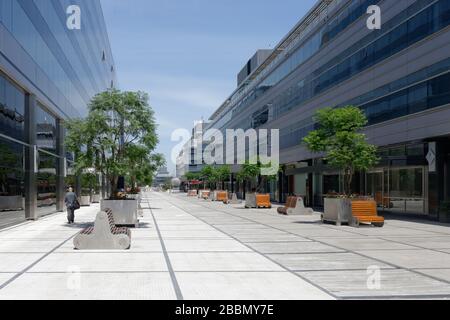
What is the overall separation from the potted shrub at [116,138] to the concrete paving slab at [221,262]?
872cm

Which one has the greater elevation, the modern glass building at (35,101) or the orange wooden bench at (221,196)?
the modern glass building at (35,101)

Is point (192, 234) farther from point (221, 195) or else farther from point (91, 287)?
point (221, 195)

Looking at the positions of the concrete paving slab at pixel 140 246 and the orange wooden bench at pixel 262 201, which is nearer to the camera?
the concrete paving slab at pixel 140 246

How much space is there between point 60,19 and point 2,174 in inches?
614

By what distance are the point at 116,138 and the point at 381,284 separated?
50.1 feet

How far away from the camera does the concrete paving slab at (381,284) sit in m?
8.81

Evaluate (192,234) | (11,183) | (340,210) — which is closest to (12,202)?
(11,183)

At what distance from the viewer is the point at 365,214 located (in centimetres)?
2436

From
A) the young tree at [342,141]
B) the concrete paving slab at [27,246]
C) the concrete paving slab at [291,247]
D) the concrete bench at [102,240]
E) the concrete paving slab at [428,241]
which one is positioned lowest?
the concrete paving slab at [428,241]

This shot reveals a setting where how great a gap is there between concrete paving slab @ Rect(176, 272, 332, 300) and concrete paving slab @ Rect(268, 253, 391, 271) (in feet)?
3.86

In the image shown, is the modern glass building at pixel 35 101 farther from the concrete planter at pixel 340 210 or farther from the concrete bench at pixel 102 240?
the concrete planter at pixel 340 210

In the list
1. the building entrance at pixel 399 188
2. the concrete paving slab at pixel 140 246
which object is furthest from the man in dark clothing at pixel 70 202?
the building entrance at pixel 399 188

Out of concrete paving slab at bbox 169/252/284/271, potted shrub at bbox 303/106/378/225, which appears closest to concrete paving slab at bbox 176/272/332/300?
concrete paving slab at bbox 169/252/284/271
